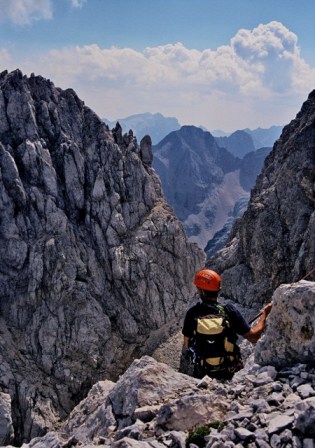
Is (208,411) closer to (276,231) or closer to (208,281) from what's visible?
(208,281)

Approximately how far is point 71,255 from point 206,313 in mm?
70692

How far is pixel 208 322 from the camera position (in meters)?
11.6

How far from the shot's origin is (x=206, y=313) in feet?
39.8

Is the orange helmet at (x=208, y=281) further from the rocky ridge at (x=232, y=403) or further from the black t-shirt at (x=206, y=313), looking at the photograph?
the rocky ridge at (x=232, y=403)

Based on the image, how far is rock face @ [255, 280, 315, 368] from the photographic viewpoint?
1145 centimetres

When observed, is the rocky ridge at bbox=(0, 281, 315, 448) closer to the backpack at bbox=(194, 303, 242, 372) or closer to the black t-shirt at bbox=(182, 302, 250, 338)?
the backpack at bbox=(194, 303, 242, 372)

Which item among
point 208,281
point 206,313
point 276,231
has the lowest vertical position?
point 276,231

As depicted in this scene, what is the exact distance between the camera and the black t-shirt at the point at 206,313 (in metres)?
12.0

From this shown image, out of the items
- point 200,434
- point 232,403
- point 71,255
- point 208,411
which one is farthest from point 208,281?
point 71,255

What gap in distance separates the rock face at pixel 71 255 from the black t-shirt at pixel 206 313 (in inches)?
2438

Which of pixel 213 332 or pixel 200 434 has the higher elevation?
pixel 213 332

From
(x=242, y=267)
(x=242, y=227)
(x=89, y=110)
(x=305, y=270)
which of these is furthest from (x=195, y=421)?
(x=89, y=110)

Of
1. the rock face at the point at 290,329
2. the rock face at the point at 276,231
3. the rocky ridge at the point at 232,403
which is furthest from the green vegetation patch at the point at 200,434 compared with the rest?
the rock face at the point at 276,231

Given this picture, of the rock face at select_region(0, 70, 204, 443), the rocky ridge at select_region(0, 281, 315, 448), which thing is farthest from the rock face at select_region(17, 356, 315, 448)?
the rock face at select_region(0, 70, 204, 443)
